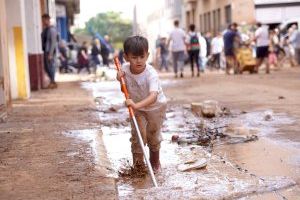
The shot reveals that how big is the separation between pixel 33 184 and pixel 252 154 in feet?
7.81

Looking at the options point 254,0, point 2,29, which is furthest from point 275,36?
point 2,29

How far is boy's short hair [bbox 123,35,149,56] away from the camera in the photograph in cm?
481

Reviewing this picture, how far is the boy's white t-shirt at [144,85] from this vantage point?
500cm

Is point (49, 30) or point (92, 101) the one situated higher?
point (49, 30)

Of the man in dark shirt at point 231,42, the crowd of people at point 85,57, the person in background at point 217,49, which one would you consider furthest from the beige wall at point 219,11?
the man in dark shirt at point 231,42

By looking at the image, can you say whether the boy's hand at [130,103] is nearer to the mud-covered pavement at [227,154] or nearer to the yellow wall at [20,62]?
the mud-covered pavement at [227,154]

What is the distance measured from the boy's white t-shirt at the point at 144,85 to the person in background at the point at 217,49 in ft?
65.1

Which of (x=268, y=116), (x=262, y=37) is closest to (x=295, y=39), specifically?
(x=262, y=37)

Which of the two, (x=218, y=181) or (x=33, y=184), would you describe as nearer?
(x=33, y=184)

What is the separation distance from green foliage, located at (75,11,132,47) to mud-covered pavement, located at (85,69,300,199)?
67.9m

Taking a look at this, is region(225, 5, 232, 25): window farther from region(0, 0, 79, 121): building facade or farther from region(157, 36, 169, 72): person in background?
region(0, 0, 79, 121): building facade

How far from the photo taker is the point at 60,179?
14.9 ft

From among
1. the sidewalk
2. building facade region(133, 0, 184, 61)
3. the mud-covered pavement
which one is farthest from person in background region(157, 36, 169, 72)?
the sidewalk

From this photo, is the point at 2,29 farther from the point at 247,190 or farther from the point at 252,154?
the point at 247,190
